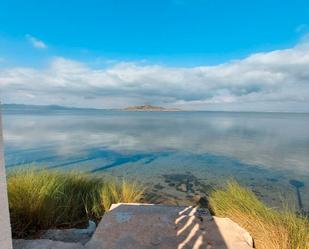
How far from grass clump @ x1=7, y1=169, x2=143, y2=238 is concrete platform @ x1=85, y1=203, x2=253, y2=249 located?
1.03 m

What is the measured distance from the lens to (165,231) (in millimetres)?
3721

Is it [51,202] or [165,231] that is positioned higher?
[51,202]

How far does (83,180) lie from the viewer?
21.0 ft

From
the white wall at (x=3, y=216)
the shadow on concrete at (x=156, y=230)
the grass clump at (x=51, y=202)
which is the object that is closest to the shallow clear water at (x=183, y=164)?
the grass clump at (x=51, y=202)

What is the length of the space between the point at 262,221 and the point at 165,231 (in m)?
1.67

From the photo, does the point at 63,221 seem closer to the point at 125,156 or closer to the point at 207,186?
the point at 207,186

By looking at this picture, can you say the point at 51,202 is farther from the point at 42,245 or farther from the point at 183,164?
the point at 183,164

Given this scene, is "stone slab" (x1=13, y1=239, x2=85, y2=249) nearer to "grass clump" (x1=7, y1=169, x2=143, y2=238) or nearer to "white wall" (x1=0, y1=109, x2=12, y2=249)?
"grass clump" (x1=7, y1=169, x2=143, y2=238)

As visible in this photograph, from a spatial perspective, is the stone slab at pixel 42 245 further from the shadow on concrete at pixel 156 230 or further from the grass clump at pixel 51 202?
the grass clump at pixel 51 202

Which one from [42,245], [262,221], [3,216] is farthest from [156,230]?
[3,216]

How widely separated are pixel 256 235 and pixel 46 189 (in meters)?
3.89

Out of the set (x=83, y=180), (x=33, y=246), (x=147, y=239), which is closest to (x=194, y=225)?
(x=147, y=239)

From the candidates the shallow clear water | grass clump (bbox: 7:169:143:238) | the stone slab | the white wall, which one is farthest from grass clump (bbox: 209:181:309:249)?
the white wall

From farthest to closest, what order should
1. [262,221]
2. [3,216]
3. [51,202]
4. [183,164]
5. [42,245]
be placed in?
[183,164] → [51,202] → [262,221] → [42,245] → [3,216]
